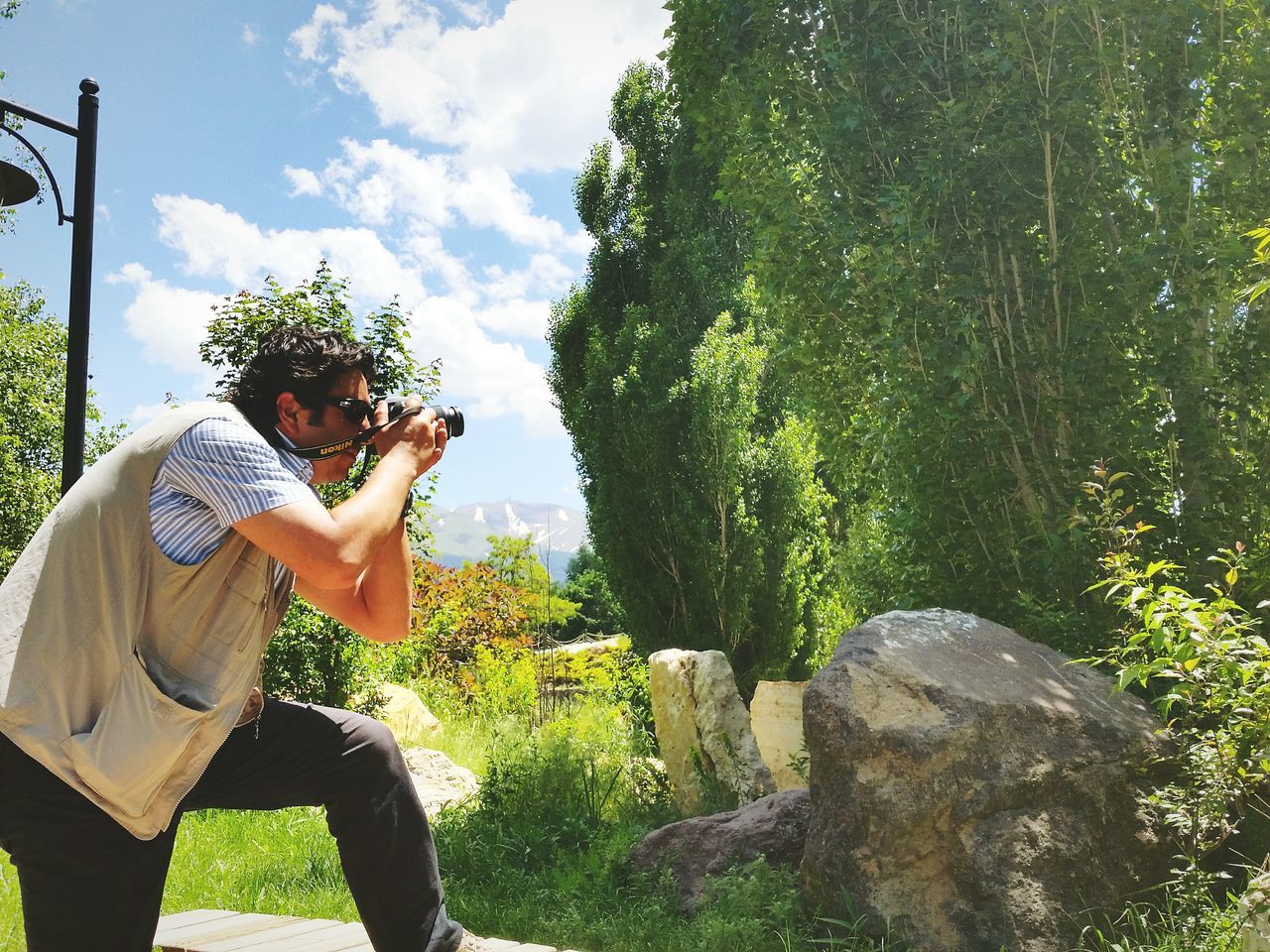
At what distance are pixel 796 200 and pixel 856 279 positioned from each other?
0.52 metres

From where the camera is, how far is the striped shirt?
2203 millimetres

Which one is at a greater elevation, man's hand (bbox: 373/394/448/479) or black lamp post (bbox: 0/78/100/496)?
black lamp post (bbox: 0/78/100/496)

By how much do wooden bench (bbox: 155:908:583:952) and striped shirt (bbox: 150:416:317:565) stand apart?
1579 millimetres

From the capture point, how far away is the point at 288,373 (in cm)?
258

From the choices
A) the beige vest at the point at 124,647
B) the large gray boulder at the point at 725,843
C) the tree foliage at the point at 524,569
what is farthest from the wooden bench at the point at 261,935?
the tree foliage at the point at 524,569

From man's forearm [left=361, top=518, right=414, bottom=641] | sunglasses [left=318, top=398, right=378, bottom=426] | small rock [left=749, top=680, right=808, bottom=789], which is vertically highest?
sunglasses [left=318, top=398, right=378, bottom=426]

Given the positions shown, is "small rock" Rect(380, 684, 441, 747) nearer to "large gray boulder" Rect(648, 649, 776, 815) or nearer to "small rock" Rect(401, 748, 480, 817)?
"small rock" Rect(401, 748, 480, 817)

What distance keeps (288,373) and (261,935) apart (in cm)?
209

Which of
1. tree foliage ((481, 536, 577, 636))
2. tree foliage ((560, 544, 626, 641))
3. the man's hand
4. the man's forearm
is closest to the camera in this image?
the man's hand

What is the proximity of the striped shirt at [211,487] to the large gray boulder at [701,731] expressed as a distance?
182 inches

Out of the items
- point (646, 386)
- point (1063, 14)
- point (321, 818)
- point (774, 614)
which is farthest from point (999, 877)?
point (646, 386)

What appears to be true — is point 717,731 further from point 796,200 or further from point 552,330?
point 552,330

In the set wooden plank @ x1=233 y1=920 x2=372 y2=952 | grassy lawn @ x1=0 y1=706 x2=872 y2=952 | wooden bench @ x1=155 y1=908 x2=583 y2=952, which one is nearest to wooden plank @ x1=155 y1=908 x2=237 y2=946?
wooden bench @ x1=155 y1=908 x2=583 y2=952

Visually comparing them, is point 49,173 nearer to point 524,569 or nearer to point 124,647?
point 124,647
